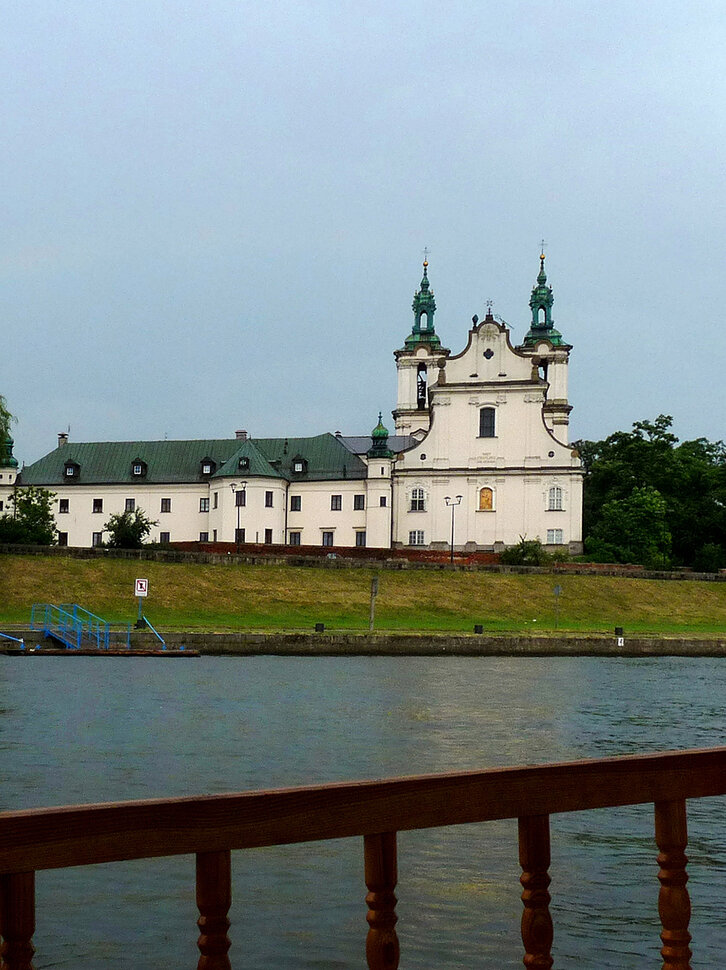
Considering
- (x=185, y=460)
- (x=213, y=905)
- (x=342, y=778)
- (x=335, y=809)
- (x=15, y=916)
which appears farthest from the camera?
(x=185, y=460)

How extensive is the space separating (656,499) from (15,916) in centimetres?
9658

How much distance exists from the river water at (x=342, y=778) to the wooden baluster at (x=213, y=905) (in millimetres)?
6020

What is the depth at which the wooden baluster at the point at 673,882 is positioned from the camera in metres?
5.09

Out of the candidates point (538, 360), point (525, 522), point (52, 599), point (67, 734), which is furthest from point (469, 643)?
point (538, 360)

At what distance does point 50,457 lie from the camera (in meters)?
109

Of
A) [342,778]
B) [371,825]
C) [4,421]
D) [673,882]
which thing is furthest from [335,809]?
[4,421]

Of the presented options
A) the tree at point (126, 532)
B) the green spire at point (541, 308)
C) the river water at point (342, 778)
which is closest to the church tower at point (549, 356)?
the green spire at point (541, 308)

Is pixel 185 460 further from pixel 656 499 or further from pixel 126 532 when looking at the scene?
pixel 656 499

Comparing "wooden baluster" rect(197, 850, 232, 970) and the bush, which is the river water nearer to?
"wooden baluster" rect(197, 850, 232, 970)

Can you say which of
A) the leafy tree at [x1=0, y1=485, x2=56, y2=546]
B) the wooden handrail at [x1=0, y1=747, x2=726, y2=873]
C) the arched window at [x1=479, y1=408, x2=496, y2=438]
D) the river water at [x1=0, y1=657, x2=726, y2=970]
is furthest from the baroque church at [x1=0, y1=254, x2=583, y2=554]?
the wooden handrail at [x1=0, y1=747, x2=726, y2=873]

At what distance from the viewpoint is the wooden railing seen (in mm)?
3963

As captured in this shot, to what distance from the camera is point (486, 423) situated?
9825 centimetres

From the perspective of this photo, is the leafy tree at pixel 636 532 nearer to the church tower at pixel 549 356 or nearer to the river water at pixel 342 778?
the church tower at pixel 549 356

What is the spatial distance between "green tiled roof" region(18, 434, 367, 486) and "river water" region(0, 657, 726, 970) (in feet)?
188
